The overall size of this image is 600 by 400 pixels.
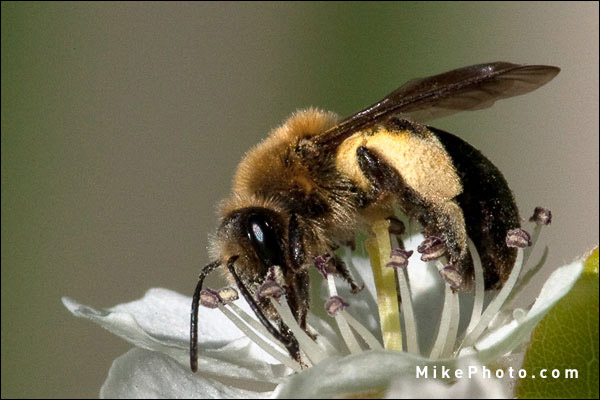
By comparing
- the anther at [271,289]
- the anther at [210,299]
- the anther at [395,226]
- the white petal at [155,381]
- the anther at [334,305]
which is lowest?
the white petal at [155,381]

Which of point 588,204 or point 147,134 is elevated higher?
point 147,134

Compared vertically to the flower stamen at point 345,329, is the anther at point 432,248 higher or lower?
higher

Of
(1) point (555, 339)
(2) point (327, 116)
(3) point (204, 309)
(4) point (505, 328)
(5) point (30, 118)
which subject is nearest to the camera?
(1) point (555, 339)

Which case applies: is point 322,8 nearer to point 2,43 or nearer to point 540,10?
point 540,10

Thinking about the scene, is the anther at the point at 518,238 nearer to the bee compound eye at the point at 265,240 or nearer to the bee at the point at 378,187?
the bee at the point at 378,187

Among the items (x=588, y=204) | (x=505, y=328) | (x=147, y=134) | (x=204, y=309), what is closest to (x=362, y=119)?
(x=505, y=328)

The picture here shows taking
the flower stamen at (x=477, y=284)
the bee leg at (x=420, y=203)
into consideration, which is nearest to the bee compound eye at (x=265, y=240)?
the bee leg at (x=420, y=203)

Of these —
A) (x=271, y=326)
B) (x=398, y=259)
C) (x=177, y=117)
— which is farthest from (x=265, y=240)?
(x=177, y=117)

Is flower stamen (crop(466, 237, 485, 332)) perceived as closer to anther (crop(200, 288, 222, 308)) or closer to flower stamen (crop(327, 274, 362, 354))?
flower stamen (crop(327, 274, 362, 354))
